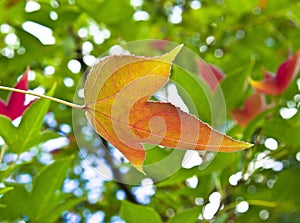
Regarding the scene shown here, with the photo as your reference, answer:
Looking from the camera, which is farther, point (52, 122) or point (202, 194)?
point (52, 122)

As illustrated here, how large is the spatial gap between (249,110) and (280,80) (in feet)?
0.20

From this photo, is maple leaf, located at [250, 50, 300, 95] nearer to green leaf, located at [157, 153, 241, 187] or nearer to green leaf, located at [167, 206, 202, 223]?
green leaf, located at [157, 153, 241, 187]

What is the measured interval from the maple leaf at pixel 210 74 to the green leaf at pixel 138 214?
0.22m

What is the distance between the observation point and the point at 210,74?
732 millimetres

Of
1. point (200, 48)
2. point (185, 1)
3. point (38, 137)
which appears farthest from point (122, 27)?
point (185, 1)

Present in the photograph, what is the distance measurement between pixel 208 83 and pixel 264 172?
0.31 m

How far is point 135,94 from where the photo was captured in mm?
381

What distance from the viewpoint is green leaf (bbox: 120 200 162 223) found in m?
0.56

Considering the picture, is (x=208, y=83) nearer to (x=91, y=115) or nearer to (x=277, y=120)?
(x=277, y=120)

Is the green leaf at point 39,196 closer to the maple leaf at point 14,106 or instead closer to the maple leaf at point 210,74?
the maple leaf at point 14,106

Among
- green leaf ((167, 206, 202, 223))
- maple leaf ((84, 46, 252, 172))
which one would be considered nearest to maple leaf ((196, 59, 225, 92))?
green leaf ((167, 206, 202, 223))

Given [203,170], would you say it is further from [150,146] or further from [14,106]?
[14,106]

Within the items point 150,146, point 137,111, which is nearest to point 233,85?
point 150,146

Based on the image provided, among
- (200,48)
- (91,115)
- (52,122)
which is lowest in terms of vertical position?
(52,122)
